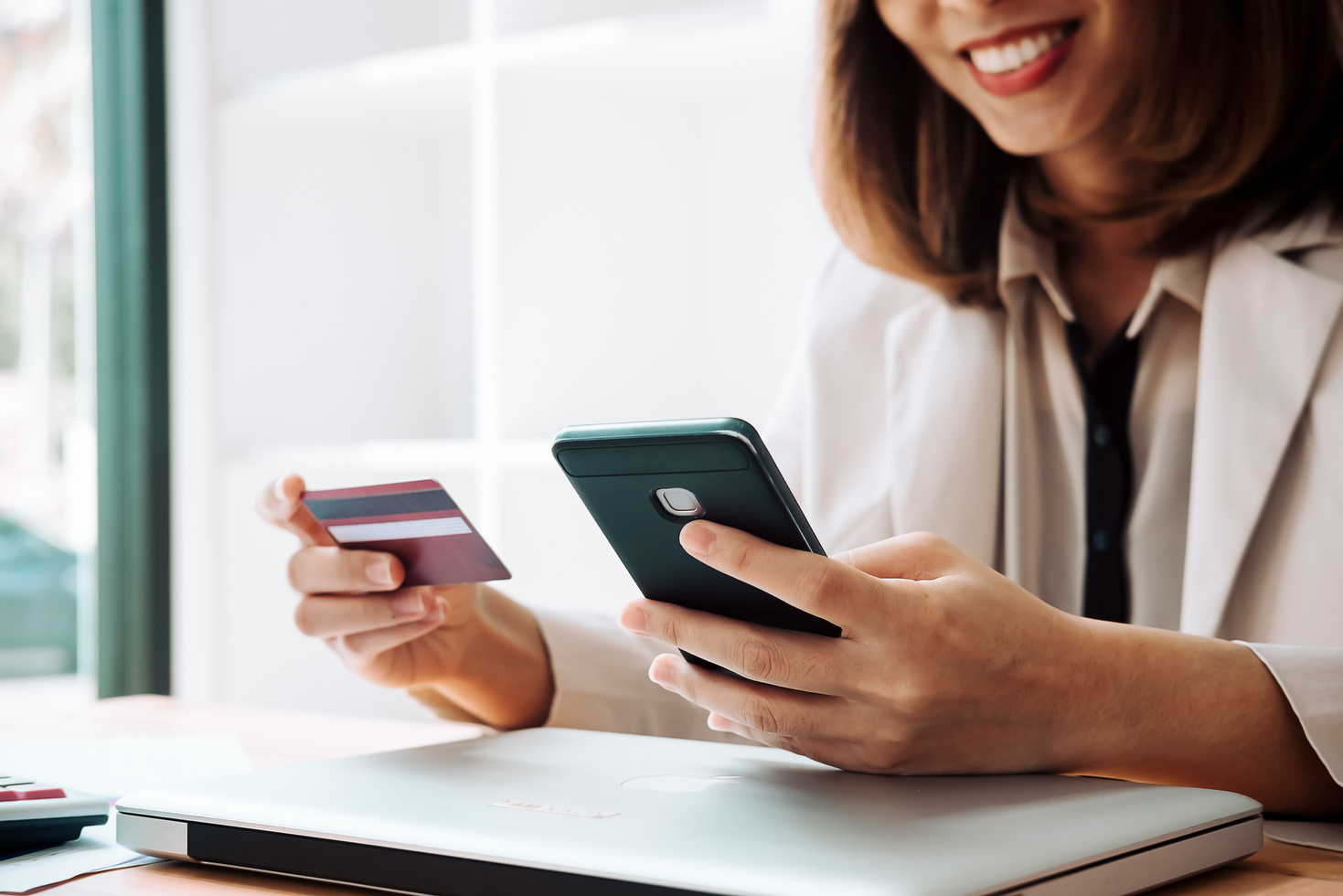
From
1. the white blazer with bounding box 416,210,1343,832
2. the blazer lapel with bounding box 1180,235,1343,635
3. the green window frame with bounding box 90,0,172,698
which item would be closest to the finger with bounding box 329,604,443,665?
the white blazer with bounding box 416,210,1343,832

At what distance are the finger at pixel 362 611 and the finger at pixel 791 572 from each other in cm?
34

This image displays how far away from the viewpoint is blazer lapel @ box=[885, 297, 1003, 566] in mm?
1160

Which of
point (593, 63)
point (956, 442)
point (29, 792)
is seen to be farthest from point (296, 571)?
point (593, 63)

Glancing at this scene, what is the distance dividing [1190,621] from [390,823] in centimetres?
73

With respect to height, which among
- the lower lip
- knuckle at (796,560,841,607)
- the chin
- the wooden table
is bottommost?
the wooden table

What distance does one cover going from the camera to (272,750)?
2.98 feet

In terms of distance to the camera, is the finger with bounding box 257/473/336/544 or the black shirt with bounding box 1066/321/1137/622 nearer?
the finger with bounding box 257/473/336/544

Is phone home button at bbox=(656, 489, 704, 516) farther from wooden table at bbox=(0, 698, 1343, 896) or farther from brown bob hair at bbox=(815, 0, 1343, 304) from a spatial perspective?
brown bob hair at bbox=(815, 0, 1343, 304)

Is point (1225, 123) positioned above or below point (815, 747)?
above

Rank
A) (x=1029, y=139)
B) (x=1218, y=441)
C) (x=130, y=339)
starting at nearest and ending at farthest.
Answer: (x=1218, y=441) < (x=1029, y=139) < (x=130, y=339)

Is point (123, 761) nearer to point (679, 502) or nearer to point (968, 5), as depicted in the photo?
point (679, 502)

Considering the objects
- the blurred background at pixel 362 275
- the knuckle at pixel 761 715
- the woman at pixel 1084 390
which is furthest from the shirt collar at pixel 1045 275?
the blurred background at pixel 362 275

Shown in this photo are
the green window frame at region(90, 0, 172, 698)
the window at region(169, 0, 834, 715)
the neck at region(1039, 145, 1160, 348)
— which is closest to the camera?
the neck at region(1039, 145, 1160, 348)
